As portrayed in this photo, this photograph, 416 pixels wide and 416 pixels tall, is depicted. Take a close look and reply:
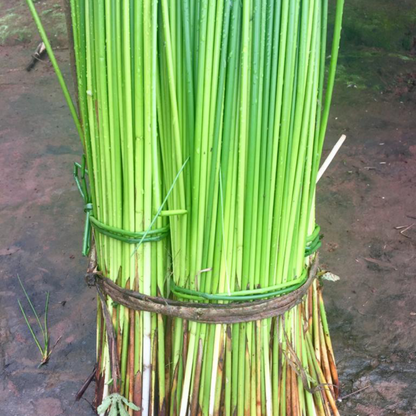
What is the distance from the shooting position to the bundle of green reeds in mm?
964

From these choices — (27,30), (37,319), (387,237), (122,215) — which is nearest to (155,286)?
(122,215)

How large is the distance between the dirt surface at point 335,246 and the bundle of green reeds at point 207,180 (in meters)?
0.52

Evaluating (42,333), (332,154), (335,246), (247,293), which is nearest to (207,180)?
(247,293)

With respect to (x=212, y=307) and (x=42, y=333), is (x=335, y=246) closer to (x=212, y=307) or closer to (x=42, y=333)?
(x=42, y=333)

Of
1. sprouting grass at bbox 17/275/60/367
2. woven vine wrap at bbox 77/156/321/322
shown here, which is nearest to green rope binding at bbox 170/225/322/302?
woven vine wrap at bbox 77/156/321/322

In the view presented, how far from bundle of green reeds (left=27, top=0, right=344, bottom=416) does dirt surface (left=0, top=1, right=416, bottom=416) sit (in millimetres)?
521

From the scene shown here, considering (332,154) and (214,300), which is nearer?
(214,300)

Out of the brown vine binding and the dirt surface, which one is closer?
the brown vine binding

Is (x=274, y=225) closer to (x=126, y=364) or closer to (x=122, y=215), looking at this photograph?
(x=122, y=215)

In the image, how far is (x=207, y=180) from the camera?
1034 millimetres

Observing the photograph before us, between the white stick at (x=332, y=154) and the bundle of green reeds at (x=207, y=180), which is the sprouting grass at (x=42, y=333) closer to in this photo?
the bundle of green reeds at (x=207, y=180)

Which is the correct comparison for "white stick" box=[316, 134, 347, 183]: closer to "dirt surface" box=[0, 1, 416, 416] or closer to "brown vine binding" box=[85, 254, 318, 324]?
"brown vine binding" box=[85, 254, 318, 324]

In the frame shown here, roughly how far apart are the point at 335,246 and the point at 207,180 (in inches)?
57.5

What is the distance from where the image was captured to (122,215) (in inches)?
44.9
